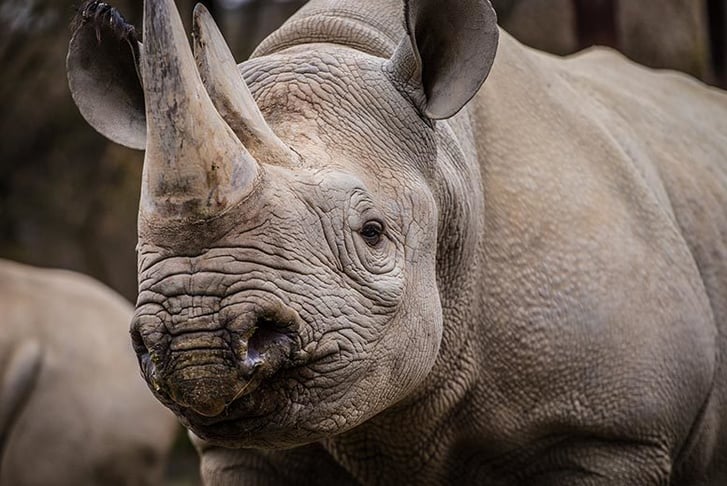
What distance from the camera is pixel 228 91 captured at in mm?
3383

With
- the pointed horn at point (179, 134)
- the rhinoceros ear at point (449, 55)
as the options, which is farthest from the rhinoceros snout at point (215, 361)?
the rhinoceros ear at point (449, 55)

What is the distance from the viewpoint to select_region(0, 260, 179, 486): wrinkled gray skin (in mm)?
8758

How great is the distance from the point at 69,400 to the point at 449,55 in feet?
17.7

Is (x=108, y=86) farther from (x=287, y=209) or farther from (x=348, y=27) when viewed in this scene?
(x=287, y=209)

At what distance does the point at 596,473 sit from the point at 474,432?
38 centimetres

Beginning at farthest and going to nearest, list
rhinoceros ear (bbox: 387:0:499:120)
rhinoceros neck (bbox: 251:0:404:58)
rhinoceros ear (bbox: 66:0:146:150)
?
rhinoceros neck (bbox: 251:0:404:58)
rhinoceros ear (bbox: 66:0:146:150)
rhinoceros ear (bbox: 387:0:499:120)

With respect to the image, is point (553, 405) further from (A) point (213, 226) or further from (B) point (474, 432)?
(A) point (213, 226)

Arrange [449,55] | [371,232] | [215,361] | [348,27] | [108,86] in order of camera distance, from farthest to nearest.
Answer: [348,27], [108,86], [449,55], [371,232], [215,361]

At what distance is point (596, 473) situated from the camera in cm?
441

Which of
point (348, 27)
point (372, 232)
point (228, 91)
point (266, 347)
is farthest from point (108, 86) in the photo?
point (266, 347)

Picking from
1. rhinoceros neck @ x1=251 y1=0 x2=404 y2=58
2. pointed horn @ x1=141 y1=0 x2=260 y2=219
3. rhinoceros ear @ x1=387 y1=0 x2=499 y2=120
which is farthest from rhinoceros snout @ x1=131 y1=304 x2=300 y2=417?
rhinoceros neck @ x1=251 y1=0 x2=404 y2=58

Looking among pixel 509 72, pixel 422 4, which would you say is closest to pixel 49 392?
pixel 509 72

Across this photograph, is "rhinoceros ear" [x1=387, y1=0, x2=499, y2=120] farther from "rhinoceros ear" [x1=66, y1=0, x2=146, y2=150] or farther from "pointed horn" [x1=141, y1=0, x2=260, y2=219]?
"pointed horn" [x1=141, y1=0, x2=260, y2=219]

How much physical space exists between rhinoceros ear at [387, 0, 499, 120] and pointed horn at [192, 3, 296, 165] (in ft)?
2.19
